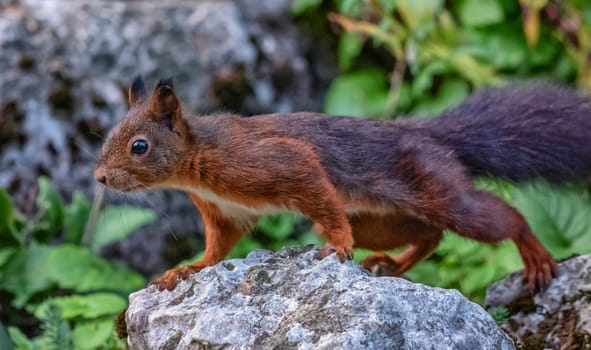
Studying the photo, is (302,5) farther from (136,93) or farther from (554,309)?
(554,309)

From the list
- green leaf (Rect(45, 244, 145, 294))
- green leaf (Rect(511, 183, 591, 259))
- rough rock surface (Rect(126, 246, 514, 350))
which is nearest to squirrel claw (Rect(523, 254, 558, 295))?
green leaf (Rect(511, 183, 591, 259))

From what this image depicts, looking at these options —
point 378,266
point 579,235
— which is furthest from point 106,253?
point 579,235

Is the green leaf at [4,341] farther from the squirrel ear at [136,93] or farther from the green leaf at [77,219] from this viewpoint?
the green leaf at [77,219]

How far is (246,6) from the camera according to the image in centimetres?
629

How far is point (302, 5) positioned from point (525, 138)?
2777mm

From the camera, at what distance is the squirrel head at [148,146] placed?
10.4 ft

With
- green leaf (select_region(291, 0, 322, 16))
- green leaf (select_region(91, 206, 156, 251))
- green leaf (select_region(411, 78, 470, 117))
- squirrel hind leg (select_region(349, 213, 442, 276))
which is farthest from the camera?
green leaf (select_region(291, 0, 322, 16))

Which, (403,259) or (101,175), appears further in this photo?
(403,259)

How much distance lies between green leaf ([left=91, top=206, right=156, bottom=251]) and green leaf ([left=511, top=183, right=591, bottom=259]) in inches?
78.3

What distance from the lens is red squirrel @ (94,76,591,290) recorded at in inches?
124

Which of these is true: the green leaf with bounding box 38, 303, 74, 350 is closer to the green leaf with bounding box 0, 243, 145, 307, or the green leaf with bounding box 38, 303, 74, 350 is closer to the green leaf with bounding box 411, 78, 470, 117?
the green leaf with bounding box 0, 243, 145, 307

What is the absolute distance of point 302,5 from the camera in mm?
6223

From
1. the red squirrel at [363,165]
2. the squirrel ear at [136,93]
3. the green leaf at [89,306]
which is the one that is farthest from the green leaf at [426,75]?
the squirrel ear at [136,93]

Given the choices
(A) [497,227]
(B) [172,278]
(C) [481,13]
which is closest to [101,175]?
(B) [172,278]
